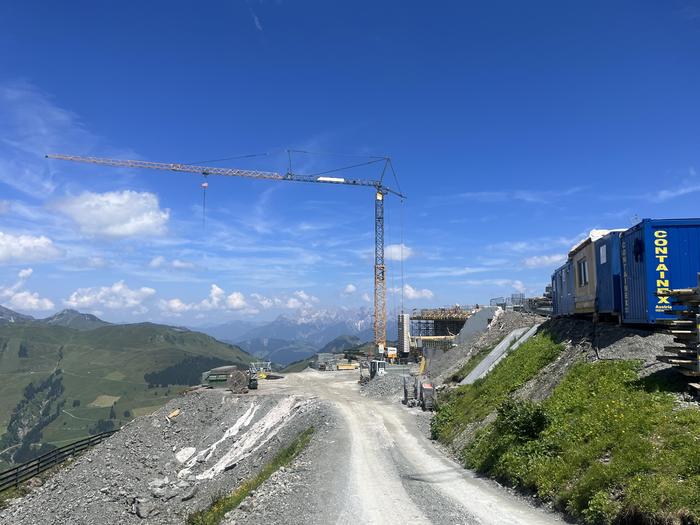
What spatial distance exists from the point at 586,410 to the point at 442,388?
71.5 feet

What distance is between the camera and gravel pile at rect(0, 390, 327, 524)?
2772 cm

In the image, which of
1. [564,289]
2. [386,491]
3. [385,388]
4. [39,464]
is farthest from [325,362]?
[386,491]

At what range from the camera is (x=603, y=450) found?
40.6 feet

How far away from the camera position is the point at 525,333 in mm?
36406

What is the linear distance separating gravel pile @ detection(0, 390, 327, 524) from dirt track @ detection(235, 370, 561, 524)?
7406 mm

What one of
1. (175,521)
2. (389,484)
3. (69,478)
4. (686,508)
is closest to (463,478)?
(389,484)

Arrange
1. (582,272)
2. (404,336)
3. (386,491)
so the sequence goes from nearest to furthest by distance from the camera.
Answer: (386,491)
(582,272)
(404,336)

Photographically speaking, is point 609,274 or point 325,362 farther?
point 325,362

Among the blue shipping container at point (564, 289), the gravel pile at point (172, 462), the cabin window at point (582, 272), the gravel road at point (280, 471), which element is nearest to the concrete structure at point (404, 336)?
Result: the gravel road at point (280, 471)

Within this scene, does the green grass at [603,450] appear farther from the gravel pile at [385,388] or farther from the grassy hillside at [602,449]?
the gravel pile at [385,388]

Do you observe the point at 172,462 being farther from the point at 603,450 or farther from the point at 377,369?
the point at 603,450

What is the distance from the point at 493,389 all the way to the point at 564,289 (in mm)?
11510

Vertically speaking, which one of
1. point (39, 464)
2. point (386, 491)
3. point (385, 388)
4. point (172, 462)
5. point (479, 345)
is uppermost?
point (479, 345)

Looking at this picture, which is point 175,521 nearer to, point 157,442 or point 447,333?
point 157,442
